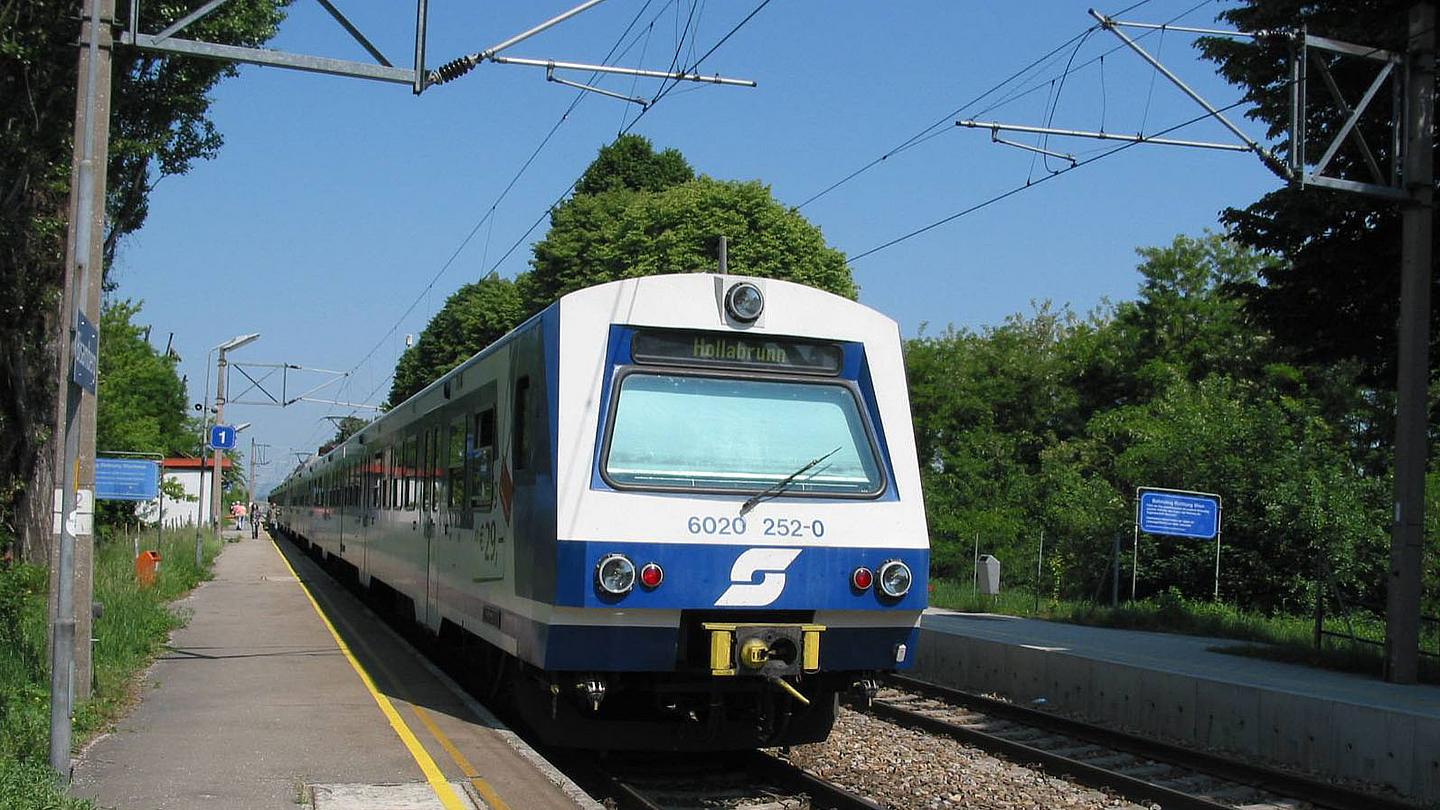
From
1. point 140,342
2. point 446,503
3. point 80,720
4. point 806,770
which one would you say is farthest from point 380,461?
point 140,342

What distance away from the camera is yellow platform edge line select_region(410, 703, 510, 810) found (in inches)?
285

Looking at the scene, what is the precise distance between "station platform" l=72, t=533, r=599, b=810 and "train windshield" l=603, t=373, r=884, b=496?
1.90 metres

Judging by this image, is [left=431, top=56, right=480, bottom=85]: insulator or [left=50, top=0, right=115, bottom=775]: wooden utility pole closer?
[left=50, top=0, right=115, bottom=775]: wooden utility pole

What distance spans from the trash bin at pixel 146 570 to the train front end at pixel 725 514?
1384cm

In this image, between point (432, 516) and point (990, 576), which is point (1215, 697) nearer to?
point (432, 516)

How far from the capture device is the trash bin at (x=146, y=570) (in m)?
20.2

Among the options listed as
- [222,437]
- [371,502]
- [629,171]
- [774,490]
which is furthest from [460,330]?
[774,490]

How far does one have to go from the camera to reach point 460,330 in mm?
61812

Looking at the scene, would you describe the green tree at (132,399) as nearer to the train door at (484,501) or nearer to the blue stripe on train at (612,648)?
the train door at (484,501)

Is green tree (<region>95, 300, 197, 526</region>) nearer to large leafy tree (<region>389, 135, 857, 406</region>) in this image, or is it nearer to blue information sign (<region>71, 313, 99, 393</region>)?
large leafy tree (<region>389, 135, 857, 406</region>)

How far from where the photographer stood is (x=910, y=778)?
9.02m

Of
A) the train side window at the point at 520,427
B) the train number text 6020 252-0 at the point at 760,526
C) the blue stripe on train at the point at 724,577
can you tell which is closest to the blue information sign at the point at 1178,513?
the blue stripe on train at the point at 724,577

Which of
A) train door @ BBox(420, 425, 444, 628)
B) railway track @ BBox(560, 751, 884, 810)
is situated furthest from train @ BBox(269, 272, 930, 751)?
train door @ BBox(420, 425, 444, 628)

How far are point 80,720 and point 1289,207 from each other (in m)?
12.5
